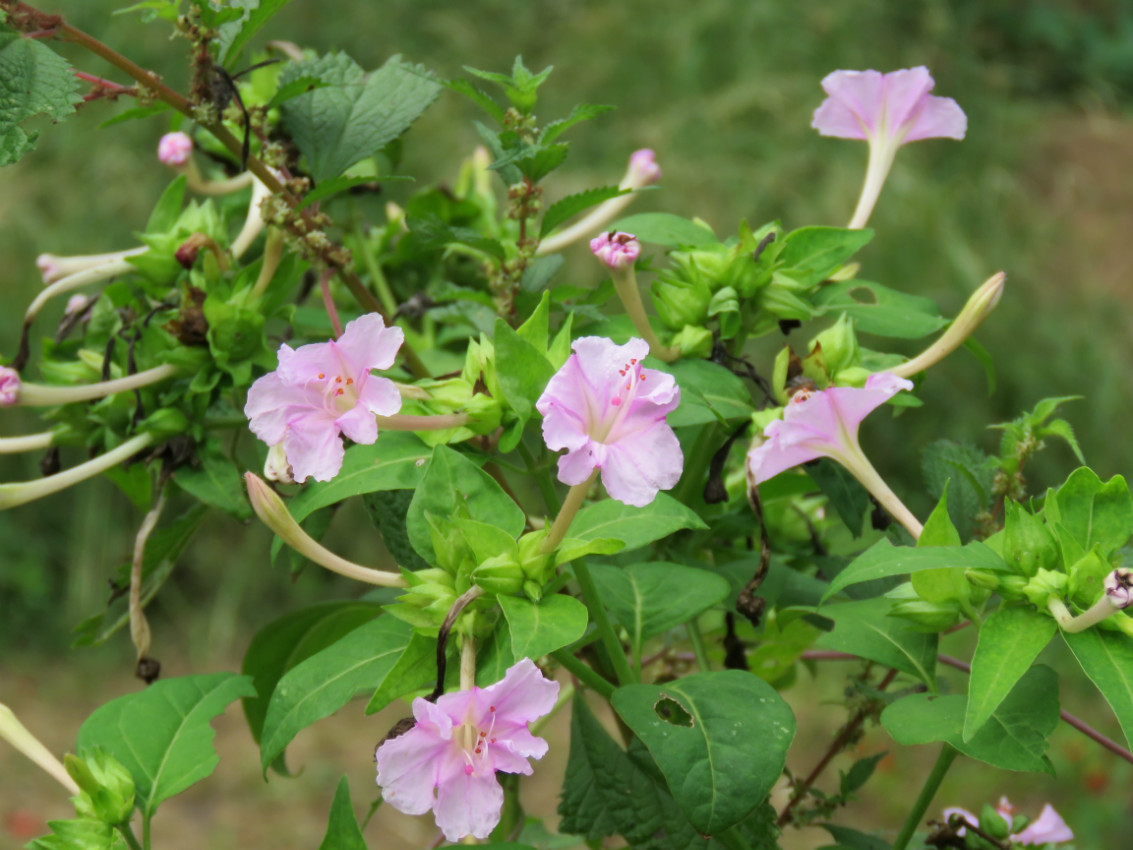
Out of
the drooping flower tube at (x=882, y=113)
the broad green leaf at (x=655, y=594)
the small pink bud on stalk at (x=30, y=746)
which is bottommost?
the small pink bud on stalk at (x=30, y=746)

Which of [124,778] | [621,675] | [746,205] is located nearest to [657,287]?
[621,675]

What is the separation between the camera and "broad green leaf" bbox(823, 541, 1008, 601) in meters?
0.43

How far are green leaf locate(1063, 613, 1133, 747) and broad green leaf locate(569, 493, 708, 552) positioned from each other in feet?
0.54

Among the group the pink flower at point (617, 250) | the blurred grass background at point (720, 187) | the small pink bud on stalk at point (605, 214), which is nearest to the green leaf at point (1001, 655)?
the pink flower at point (617, 250)

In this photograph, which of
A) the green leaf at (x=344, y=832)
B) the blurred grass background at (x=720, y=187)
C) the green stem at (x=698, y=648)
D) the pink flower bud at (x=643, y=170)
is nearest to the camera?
the green leaf at (x=344, y=832)

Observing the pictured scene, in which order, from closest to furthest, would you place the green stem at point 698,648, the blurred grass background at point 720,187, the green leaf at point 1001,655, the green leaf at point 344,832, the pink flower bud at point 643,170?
the green leaf at point 1001,655
the green leaf at point 344,832
the green stem at point 698,648
the pink flower bud at point 643,170
the blurred grass background at point 720,187

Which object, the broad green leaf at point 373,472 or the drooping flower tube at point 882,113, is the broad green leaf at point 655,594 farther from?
the drooping flower tube at point 882,113

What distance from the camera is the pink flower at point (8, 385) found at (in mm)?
554


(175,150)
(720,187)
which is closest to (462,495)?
(175,150)

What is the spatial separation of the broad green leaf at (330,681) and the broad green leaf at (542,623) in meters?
0.06

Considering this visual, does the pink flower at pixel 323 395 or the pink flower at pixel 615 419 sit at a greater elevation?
the pink flower at pixel 615 419

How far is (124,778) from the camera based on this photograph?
1.80 feet

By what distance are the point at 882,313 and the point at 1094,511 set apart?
16cm

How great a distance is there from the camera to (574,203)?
59cm
